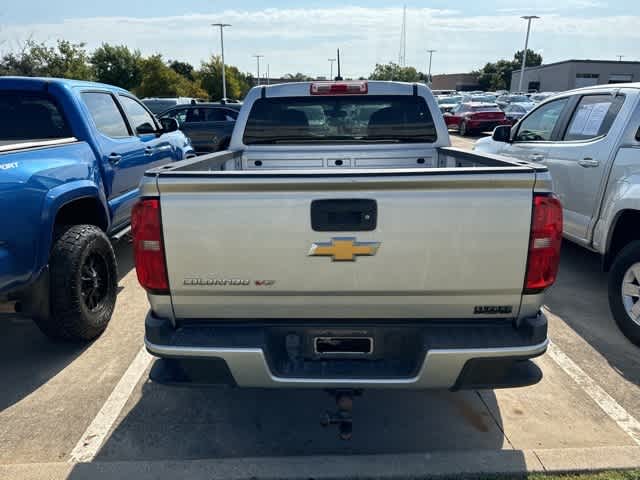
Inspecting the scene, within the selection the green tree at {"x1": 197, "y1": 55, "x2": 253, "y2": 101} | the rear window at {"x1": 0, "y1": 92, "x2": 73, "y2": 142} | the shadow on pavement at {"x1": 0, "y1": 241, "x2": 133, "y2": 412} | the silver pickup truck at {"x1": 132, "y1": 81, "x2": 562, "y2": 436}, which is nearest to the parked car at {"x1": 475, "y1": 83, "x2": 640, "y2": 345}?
the silver pickup truck at {"x1": 132, "y1": 81, "x2": 562, "y2": 436}

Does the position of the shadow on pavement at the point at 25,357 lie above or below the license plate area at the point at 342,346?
below

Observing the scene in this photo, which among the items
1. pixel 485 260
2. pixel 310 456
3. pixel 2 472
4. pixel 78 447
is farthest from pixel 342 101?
pixel 2 472

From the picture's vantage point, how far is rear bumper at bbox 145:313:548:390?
238 cm

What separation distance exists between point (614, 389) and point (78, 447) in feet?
11.4

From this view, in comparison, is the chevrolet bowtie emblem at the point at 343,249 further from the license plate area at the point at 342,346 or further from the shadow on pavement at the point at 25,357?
the shadow on pavement at the point at 25,357

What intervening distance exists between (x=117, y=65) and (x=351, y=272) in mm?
60389

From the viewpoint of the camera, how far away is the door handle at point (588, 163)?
15.6ft

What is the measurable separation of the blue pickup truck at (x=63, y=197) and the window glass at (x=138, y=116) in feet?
0.53

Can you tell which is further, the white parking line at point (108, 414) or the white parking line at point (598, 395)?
the white parking line at point (598, 395)

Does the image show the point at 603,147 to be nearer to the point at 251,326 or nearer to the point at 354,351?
the point at 354,351

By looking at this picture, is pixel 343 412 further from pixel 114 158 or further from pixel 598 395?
pixel 114 158

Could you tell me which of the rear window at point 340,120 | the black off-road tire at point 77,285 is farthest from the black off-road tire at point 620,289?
the black off-road tire at point 77,285

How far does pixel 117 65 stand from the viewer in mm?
55188

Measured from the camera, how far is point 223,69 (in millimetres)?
49875
